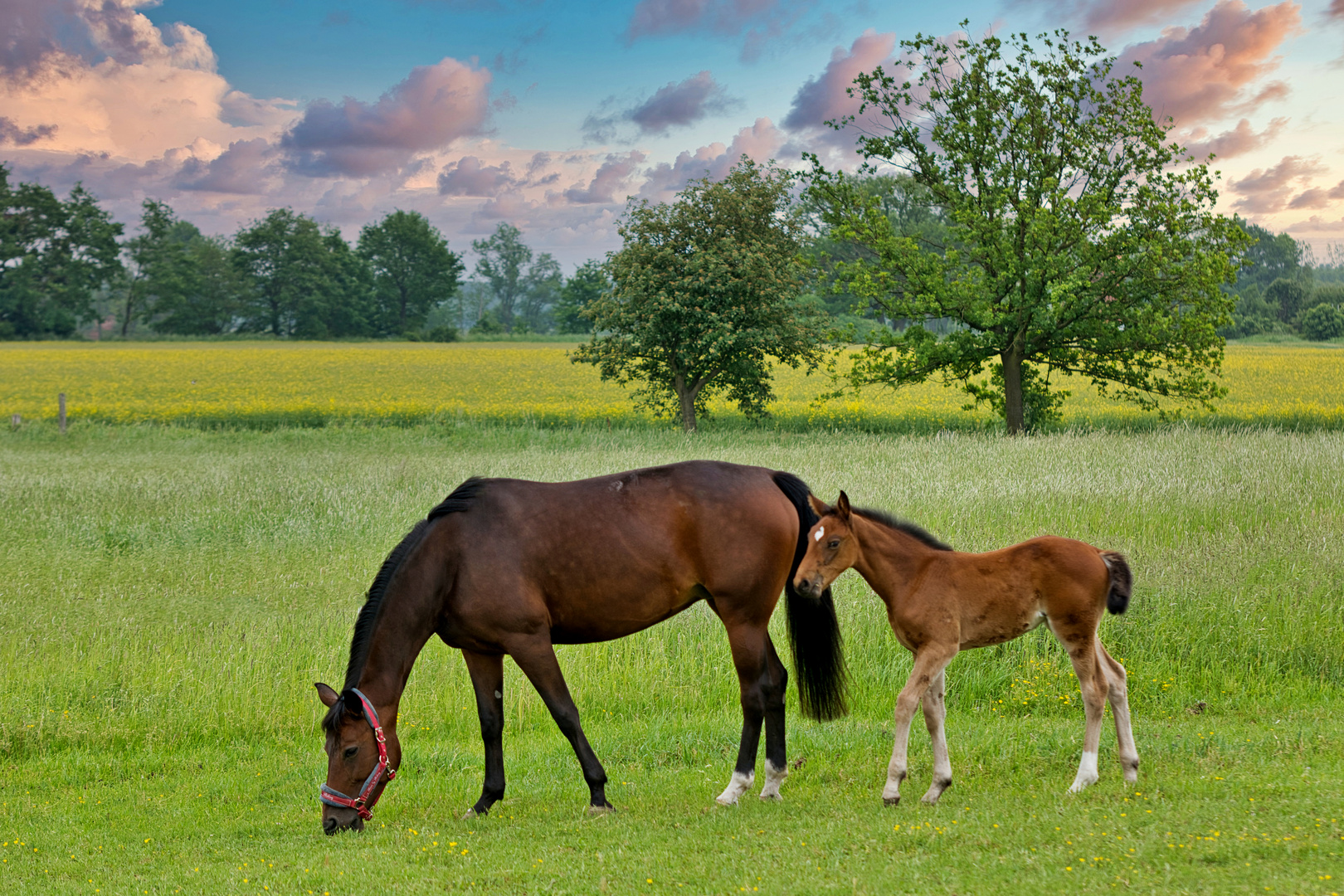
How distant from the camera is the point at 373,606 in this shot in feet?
18.3

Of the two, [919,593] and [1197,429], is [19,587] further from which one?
[1197,429]

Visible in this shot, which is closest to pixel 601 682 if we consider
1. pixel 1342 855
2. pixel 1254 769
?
pixel 1254 769

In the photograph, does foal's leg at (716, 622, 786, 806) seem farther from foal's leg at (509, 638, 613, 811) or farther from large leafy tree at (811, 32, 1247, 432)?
large leafy tree at (811, 32, 1247, 432)

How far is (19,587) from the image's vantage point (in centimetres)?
1177

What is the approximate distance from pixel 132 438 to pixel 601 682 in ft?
90.9

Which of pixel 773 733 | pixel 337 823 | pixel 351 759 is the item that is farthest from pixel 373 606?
pixel 773 733

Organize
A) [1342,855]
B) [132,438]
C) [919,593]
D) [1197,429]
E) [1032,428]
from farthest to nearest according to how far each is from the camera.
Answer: [132,438] < [1032,428] < [1197,429] < [919,593] < [1342,855]

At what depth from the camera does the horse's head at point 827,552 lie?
17.2 feet

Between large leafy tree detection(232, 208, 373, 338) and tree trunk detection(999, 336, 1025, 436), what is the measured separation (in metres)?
78.0

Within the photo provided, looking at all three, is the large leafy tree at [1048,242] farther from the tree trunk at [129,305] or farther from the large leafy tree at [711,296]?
the tree trunk at [129,305]

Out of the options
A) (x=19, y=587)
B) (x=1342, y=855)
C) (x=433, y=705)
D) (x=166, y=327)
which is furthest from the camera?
(x=166, y=327)

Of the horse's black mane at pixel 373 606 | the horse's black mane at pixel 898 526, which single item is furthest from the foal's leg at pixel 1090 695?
the horse's black mane at pixel 373 606

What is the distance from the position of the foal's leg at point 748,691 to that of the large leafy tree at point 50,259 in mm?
86670

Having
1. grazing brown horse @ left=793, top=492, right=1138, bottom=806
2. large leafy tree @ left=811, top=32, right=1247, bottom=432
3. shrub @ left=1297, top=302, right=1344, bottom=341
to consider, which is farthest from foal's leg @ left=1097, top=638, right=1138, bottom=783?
shrub @ left=1297, top=302, right=1344, bottom=341
